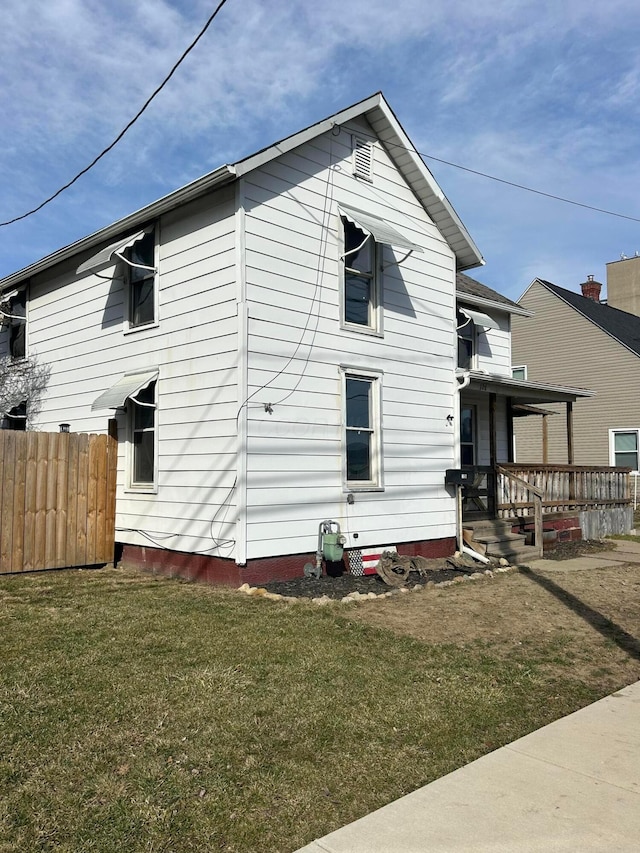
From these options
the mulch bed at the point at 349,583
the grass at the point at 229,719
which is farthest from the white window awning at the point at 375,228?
the grass at the point at 229,719

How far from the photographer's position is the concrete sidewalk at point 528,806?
312 centimetres

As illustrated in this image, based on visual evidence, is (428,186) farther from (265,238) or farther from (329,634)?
(329,634)

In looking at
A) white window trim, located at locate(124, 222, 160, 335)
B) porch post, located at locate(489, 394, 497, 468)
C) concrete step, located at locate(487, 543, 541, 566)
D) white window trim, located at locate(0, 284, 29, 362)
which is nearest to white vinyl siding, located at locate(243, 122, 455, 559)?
concrete step, located at locate(487, 543, 541, 566)

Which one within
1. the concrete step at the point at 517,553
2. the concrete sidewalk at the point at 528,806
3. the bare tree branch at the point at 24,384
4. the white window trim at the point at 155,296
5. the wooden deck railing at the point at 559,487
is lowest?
the concrete sidewalk at the point at 528,806

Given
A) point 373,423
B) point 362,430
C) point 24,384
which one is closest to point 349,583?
point 362,430

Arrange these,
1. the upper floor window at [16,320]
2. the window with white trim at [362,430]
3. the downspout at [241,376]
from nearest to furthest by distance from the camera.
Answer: the downspout at [241,376] → the window with white trim at [362,430] → the upper floor window at [16,320]

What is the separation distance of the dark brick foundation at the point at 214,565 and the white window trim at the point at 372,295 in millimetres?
3352

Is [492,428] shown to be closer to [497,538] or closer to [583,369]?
[497,538]

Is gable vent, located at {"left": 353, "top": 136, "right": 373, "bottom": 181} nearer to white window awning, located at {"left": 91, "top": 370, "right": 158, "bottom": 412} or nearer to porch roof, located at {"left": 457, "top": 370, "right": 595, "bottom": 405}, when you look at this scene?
porch roof, located at {"left": 457, "top": 370, "right": 595, "bottom": 405}

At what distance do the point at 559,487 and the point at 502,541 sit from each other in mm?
3552

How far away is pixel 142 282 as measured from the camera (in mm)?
10875

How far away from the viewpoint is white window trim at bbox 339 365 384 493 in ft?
33.6

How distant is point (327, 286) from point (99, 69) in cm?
455

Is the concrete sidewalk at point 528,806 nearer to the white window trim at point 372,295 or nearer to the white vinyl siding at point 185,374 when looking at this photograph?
the white vinyl siding at point 185,374
